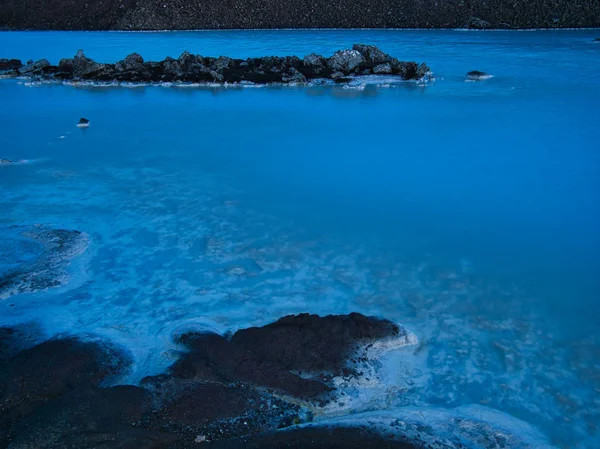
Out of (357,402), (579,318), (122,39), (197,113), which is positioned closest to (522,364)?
(579,318)

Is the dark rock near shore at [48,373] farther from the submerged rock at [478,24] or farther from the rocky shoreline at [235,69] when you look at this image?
A: the submerged rock at [478,24]

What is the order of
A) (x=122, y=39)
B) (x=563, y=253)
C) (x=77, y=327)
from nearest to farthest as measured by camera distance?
(x=77, y=327)
(x=563, y=253)
(x=122, y=39)

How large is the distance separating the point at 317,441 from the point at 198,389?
944 mm

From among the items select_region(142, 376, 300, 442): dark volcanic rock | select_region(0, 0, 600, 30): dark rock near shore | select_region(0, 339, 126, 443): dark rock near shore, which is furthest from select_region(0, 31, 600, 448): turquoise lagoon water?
select_region(0, 0, 600, 30): dark rock near shore

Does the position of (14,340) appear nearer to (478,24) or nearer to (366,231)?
(366,231)

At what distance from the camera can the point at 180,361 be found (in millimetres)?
4047

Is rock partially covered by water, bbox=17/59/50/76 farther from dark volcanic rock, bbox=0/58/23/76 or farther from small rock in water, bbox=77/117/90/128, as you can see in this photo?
small rock in water, bbox=77/117/90/128

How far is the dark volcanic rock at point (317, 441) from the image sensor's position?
3.21 metres

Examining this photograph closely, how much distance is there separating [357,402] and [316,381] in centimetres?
33

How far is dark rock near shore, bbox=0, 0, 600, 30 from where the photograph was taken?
107 feet

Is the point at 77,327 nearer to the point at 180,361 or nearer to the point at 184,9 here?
the point at 180,361

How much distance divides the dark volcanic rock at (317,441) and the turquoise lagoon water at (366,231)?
0.72 feet

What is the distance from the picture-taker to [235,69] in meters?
17.8

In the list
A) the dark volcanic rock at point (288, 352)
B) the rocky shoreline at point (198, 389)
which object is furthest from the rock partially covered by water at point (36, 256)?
the dark volcanic rock at point (288, 352)
